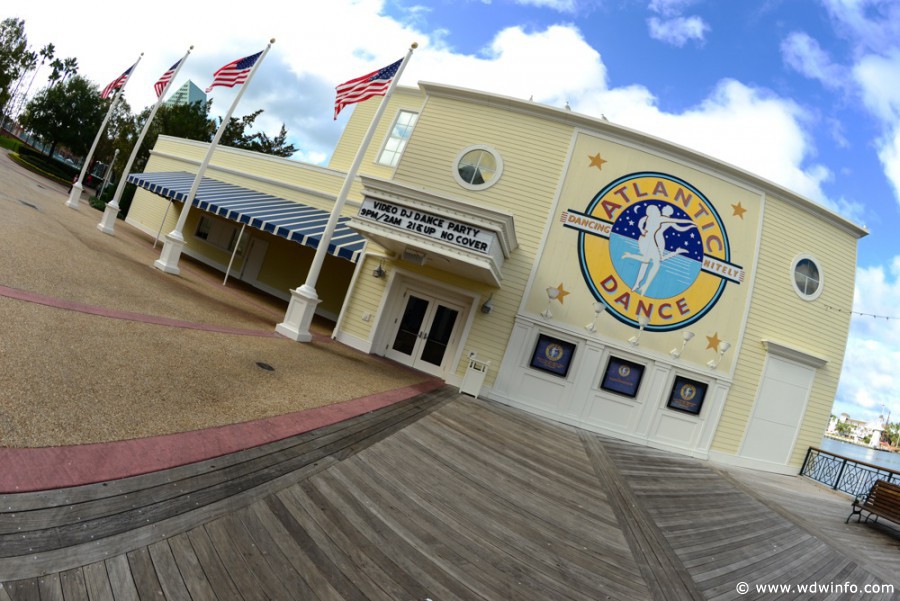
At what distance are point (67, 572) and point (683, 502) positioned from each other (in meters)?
8.03

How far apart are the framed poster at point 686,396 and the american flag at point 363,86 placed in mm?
11106

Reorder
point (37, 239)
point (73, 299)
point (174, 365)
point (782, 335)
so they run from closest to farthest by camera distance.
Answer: point (174, 365) < point (73, 299) < point (37, 239) < point (782, 335)

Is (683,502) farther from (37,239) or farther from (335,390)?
(37,239)

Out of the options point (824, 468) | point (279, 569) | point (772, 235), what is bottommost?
point (279, 569)

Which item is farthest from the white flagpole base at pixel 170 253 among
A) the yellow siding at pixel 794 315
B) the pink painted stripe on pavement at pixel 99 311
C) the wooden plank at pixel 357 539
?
the yellow siding at pixel 794 315

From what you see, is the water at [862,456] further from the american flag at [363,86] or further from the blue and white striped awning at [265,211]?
the american flag at [363,86]

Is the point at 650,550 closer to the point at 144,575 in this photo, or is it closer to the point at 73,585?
the point at 144,575

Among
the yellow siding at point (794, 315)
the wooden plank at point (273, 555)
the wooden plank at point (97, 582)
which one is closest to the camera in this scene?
the wooden plank at point (97, 582)

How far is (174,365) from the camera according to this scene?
18.5 ft

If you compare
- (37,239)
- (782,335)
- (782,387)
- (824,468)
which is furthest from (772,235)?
(37,239)

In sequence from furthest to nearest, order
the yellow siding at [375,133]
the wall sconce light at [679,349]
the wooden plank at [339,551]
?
the yellow siding at [375,133]
the wall sconce light at [679,349]
the wooden plank at [339,551]

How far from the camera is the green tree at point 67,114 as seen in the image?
39.3 meters

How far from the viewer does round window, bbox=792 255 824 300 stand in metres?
12.8

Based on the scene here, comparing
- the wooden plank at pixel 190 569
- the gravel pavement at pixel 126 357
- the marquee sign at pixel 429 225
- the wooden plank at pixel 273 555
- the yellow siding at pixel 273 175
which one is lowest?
the wooden plank at pixel 273 555
